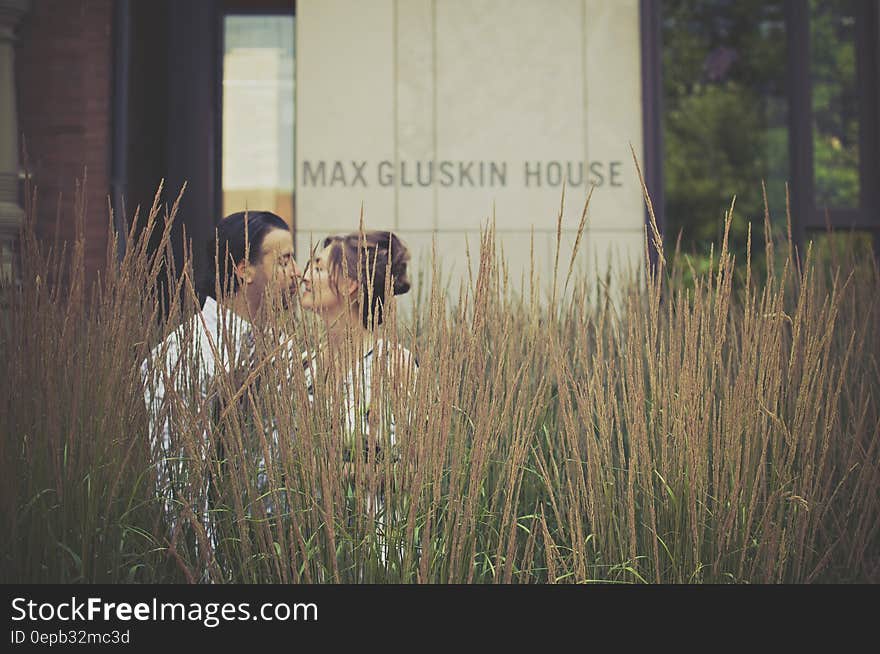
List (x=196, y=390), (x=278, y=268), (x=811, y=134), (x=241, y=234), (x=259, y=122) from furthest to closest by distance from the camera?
(x=259, y=122)
(x=811, y=134)
(x=241, y=234)
(x=278, y=268)
(x=196, y=390)

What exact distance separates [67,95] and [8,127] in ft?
2.19

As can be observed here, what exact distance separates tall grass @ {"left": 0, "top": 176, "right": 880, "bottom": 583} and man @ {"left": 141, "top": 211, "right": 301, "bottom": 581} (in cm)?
1

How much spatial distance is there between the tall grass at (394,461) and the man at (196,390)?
0.01 meters

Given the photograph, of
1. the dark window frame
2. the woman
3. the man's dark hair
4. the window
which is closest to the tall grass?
the woman

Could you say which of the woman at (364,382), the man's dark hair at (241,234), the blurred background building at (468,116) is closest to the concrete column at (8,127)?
the blurred background building at (468,116)

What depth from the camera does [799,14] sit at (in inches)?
206

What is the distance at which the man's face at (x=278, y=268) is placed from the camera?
199 centimetres

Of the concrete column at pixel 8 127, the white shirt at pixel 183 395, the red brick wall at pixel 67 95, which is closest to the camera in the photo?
the white shirt at pixel 183 395

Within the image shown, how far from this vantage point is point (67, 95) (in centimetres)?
486

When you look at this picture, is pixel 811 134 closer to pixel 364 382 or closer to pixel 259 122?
pixel 259 122

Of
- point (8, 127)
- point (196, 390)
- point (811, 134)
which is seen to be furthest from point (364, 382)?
point (811, 134)

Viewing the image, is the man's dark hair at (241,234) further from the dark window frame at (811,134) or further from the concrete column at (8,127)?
the dark window frame at (811,134)

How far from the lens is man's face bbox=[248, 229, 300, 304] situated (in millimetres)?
1993
